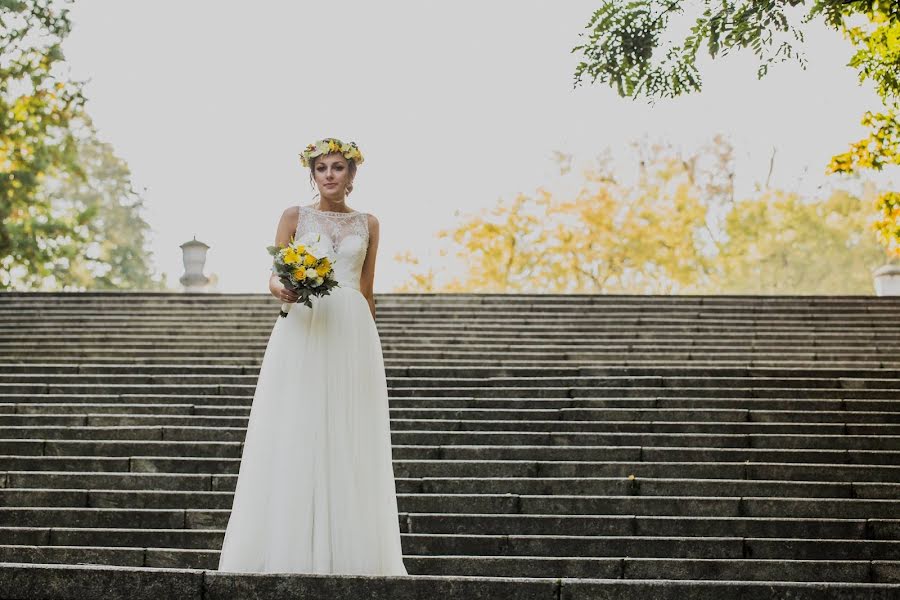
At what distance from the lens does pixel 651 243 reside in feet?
107

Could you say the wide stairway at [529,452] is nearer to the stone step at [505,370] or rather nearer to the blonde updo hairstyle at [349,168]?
the stone step at [505,370]

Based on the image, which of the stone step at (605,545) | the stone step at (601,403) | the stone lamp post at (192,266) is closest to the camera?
the stone step at (605,545)

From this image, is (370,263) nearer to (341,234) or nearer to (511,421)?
(341,234)

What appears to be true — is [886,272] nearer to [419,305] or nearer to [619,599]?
[419,305]

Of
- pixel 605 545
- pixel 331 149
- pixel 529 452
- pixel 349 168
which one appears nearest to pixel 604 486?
pixel 529 452

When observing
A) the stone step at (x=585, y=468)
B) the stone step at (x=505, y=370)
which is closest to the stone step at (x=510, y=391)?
the stone step at (x=505, y=370)

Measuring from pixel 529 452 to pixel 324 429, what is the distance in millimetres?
4274

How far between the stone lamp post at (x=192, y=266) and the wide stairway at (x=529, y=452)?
3929 millimetres

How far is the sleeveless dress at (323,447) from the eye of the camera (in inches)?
189

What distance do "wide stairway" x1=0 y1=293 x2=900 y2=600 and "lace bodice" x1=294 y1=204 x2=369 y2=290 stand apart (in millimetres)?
1417

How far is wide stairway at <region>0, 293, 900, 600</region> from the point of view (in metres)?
6.84

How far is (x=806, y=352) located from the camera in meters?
13.0

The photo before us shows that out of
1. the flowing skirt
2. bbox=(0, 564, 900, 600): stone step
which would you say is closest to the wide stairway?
bbox=(0, 564, 900, 600): stone step

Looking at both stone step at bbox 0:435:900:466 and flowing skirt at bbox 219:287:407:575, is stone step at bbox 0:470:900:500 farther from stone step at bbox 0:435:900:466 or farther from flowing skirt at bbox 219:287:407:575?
flowing skirt at bbox 219:287:407:575
